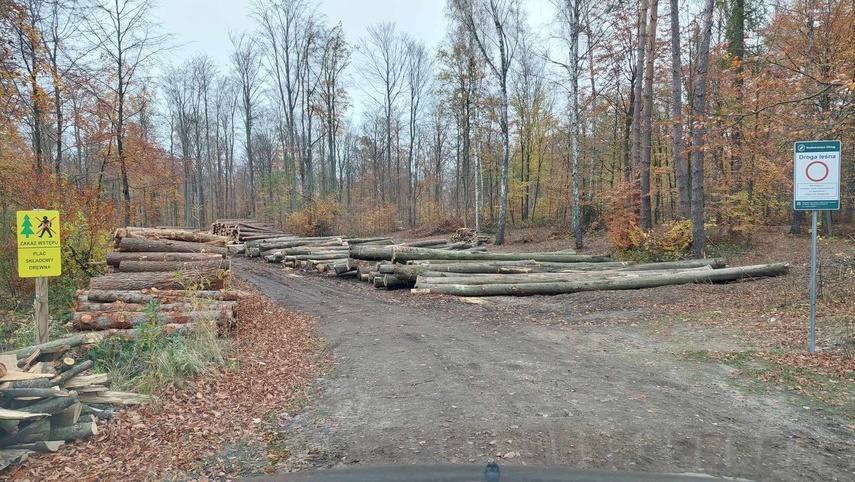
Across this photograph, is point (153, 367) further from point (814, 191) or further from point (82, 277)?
point (814, 191)

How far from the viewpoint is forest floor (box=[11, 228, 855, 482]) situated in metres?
3.72

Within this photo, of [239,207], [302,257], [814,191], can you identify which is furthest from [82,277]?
[239,207]

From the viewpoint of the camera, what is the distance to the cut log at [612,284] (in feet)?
39.8

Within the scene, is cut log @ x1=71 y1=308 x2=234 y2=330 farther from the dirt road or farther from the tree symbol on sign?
the dirt road

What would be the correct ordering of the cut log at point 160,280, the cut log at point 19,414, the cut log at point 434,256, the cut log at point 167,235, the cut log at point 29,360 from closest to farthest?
the cut log at point 19,414, the cut log at point 29,360, the cut log at point 160,280, the cut log at point 167,235, the cut log at point 434,256


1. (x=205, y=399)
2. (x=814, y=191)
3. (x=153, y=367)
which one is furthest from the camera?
(x=814, y=191)

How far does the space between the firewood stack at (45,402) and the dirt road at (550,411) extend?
182cm

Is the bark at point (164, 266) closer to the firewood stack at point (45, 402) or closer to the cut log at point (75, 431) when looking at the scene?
the firewood stack at point (45, 402)

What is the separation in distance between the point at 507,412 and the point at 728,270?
1075cm

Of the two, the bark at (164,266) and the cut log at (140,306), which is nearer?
the cut log at (140,306)

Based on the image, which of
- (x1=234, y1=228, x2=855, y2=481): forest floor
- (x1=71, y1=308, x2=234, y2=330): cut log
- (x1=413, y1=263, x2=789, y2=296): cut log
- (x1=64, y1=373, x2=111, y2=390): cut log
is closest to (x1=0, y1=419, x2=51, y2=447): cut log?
(x1=64, y1=373, x2=111, y2=390): cut log

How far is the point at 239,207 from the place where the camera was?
49.9 m

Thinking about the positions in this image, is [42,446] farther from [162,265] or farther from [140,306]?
[162,265]

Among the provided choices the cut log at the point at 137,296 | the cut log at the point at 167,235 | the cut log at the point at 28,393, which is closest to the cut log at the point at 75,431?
the cut log at the point at 28,393
